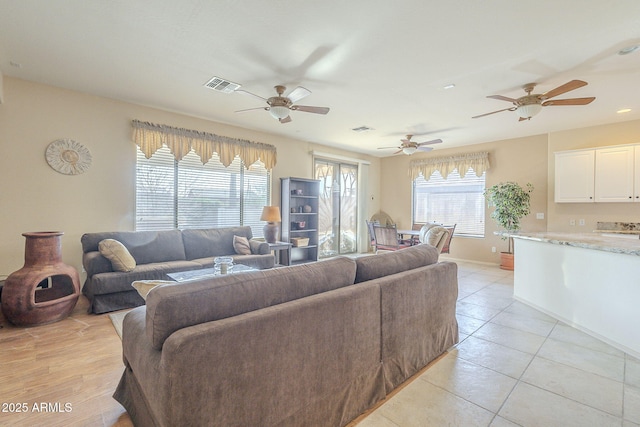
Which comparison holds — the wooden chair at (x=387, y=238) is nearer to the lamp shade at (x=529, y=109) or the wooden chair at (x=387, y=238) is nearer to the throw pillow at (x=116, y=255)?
the lamp shade at (x=529, y=109)

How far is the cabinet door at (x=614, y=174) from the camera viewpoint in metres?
4.62

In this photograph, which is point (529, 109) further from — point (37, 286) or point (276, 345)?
point (37, 286)

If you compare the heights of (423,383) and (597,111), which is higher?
(597,111)

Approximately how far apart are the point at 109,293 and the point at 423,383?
3.45 m

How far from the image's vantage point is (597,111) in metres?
4.37

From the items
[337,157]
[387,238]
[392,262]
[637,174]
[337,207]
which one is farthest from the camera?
[337,207]

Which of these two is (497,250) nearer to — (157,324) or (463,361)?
(463,361)

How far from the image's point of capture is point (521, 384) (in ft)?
6.76

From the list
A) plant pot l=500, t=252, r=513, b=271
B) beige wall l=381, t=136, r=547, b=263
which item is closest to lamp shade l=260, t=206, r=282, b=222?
beige wall l=381, t=136, r=547, b=263

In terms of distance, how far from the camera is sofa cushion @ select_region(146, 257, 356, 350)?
→ 121cm

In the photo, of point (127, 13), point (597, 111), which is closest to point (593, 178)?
point (597, 111)

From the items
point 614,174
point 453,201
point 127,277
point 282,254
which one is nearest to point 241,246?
point 282,254

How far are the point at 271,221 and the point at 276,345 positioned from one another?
3.93 meters

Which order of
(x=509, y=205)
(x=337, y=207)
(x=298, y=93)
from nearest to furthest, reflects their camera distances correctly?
(x=298, y=93) < (x=509, y=205) < (x=337, y=207)
